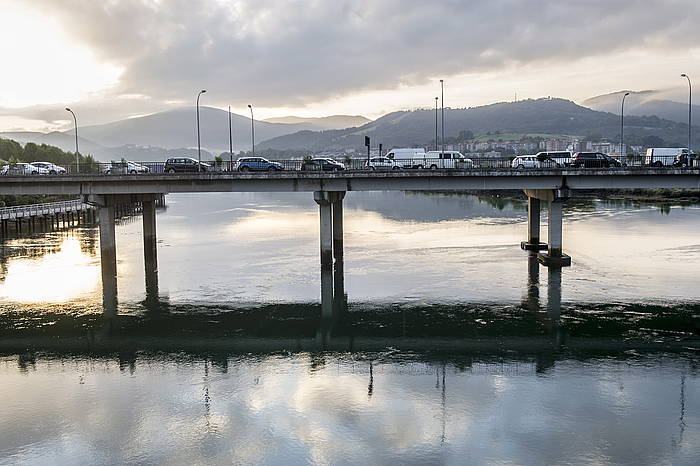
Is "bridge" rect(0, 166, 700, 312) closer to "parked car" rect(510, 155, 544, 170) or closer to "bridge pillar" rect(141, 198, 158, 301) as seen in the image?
"bridge pillar" rect(141, 198, 158, 301)

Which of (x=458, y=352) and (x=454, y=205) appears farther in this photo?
(x=454, y=205)

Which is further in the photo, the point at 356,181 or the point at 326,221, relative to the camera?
the point at 356,181

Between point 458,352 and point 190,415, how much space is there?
15.1 metres

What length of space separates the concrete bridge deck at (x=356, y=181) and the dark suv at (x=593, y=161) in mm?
5555

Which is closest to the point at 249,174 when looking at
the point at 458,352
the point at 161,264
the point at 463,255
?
the point at 161,264

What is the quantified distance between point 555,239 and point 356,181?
18907mm

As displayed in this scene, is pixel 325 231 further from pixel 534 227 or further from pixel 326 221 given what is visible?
pixel 534 227

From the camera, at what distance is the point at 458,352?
118 ft

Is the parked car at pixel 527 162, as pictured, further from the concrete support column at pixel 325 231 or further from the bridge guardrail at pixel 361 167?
the concrete support column at pixel 325 231

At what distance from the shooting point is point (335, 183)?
6075 centimetres

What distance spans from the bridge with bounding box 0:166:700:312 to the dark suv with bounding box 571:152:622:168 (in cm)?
562

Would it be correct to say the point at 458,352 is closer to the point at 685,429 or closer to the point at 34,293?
the point at 685,429

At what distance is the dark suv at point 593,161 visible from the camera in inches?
2562

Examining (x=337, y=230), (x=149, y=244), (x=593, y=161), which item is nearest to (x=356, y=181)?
(x=337, y=230)
